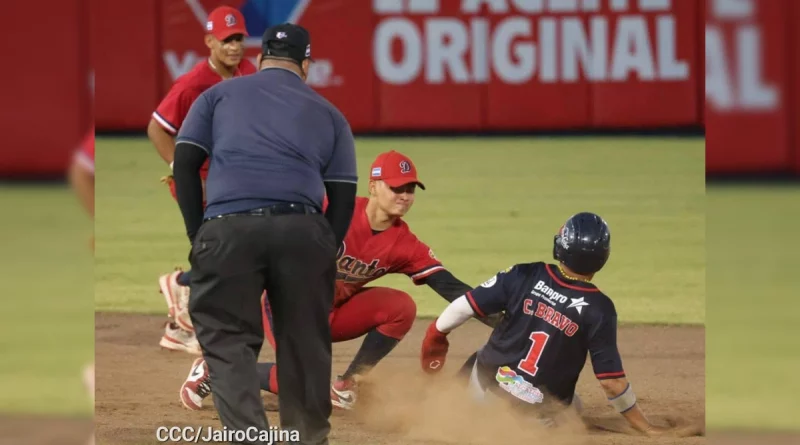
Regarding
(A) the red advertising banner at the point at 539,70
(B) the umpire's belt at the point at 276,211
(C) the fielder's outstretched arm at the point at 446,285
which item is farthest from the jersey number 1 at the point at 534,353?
(A) the red advertising banner at the point at 539,70

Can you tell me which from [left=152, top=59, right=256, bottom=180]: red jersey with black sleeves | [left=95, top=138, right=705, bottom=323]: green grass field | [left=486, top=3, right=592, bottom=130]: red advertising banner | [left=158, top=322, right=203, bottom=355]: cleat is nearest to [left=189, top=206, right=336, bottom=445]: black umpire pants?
[left=152, top=59, right=256, bottom=180]: red jersey with black sleeves

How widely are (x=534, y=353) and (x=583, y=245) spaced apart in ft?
1.50

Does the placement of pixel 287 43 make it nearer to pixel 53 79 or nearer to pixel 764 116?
pixel 53 79

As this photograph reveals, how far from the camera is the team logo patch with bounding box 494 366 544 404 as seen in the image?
449cm

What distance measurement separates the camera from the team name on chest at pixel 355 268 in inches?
198

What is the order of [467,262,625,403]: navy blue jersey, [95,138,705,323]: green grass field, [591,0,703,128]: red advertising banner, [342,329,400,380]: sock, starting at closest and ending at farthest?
[467,262,625,403]: navy blue jersey
[342,329,400,380]: sock
[95,138,705,323]: green grass field
[591,0,703,128]: red advertising banner

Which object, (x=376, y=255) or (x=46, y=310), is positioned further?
(x=46, y=310)

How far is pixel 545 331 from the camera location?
4.40 m

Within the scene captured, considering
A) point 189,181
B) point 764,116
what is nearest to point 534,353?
point 189,181

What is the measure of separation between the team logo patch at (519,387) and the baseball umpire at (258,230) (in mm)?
831

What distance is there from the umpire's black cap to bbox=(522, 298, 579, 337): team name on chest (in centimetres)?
129

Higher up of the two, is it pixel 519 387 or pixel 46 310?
pixel 519 387

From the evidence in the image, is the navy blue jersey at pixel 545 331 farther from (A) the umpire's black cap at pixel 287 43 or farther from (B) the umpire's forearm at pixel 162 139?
(B) the umpire's forearm at pixel 162 139

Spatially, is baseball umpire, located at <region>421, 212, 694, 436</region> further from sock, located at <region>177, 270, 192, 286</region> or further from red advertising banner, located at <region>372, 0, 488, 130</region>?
red advertising banner, located at <region>372, 0, 488, 130</region>
